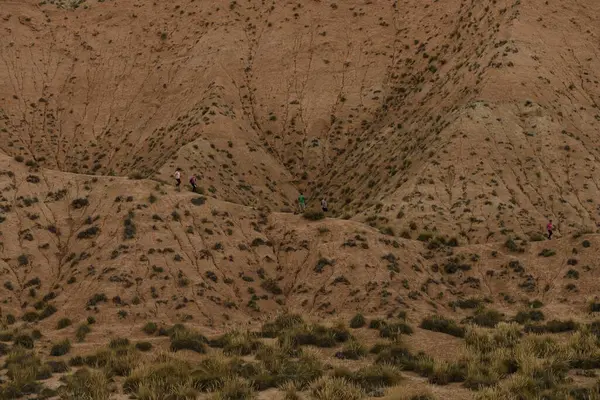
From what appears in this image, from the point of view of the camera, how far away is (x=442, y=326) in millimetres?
25156

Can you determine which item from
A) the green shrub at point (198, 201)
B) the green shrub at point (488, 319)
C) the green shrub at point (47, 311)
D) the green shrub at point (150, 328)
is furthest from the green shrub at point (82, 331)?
the green shrub at point (488, 319)

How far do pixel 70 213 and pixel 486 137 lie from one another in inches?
1303

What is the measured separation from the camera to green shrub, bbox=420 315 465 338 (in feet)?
79.0

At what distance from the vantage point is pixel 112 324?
30312 millimetres

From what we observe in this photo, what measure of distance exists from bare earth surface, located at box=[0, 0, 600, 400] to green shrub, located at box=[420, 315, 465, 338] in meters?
0.68

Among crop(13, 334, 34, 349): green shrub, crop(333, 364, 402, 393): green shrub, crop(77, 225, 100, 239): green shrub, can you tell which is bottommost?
crop(13, 334, 34, 349): green shrub

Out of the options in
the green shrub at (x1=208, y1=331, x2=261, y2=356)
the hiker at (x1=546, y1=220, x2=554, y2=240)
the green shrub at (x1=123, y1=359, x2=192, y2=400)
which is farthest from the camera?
the hiker at (x1=546, y1=220, x2=554, y2=240)

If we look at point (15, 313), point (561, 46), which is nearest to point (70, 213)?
point (15, 313)

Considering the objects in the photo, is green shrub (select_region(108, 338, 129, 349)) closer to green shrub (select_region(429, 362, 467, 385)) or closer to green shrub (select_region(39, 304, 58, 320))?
green shrub (select_region(39, 304, 58, 320))

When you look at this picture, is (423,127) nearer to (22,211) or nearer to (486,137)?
(486,137)

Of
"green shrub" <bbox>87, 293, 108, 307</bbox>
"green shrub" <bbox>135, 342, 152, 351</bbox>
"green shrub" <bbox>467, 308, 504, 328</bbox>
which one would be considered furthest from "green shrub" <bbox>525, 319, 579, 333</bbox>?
"green shrub" <bbox>87, 293, 108, 307</bbox>

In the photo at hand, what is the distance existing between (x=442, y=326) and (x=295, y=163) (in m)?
39.1

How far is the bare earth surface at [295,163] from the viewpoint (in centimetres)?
3438

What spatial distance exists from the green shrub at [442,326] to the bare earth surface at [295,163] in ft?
2.22
